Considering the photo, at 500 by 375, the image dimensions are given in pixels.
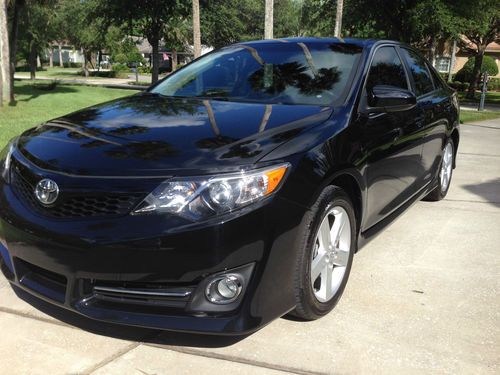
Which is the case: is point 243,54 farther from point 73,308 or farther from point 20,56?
point 20,56

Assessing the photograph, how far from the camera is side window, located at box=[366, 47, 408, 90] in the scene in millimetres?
3773

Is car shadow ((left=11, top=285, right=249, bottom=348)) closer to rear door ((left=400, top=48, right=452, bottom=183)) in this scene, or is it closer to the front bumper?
the front bumper

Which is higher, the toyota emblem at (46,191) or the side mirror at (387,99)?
the side mirror at (387,99)

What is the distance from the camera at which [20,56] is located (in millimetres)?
53438

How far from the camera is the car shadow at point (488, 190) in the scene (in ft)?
19.7

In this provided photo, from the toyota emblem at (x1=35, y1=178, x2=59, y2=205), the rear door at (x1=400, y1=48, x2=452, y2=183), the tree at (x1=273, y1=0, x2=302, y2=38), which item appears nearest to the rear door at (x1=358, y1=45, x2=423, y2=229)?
the rear door at (x1=400, y1=48, x2=452, y2=183)

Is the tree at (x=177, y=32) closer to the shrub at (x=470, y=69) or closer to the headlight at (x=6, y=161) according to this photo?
the shrub at (x=470, y=69)

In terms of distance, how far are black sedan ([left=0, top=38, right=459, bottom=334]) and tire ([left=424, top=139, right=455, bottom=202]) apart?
218cm

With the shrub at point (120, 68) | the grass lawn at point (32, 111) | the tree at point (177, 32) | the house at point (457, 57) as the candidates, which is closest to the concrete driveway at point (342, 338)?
the grass lawn at point (32, 111)

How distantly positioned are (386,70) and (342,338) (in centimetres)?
215

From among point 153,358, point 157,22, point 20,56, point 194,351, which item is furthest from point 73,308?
point 20,56

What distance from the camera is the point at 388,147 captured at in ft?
12.0

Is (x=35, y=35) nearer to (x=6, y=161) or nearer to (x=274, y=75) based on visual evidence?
(x=274, y=75)

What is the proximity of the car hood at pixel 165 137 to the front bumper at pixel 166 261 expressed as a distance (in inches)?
10.8
